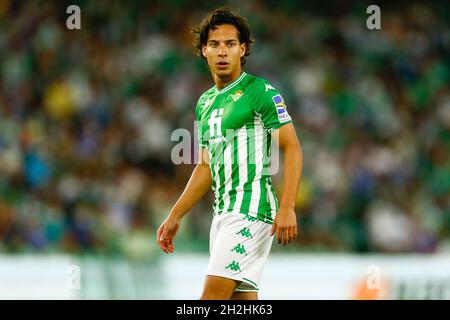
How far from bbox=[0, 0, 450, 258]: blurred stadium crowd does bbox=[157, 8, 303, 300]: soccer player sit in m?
5.19

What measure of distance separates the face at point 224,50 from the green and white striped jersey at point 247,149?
0.14 metres

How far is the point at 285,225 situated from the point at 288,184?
10.0 inches

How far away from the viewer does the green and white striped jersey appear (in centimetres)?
486

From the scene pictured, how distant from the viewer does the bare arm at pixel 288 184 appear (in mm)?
4559

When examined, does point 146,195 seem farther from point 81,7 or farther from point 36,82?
point 81,7

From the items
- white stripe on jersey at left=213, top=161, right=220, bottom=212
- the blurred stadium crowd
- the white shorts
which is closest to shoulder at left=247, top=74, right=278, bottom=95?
white stripe on jersey at left=213, top=161, right=220, bottom=212

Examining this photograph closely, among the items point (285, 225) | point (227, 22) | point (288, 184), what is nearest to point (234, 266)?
point (285, 225)

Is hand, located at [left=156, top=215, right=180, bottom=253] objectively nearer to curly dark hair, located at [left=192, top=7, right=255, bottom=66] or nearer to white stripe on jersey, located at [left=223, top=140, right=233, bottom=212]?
white stripe on jersey, located at [left=223, top=140, right=233, bottom=212]

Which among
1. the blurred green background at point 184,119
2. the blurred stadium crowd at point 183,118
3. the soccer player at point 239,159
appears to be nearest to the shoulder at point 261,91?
the soccer player at point 239,159

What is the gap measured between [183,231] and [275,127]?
572cm

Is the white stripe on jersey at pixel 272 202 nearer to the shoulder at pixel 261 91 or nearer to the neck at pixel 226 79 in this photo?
the shoulder at pixel 261 91

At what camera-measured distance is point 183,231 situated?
10438mm

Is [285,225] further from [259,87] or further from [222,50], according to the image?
[222,50]
